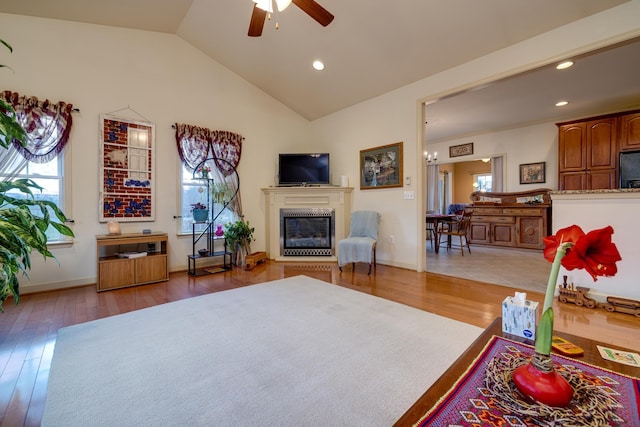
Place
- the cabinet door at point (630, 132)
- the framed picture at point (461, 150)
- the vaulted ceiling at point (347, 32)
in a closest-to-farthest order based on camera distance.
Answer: the vaulted ceiling at point (347, 32) < the cabinet door at point (630, 132) < the framed picture at point (461, 150)

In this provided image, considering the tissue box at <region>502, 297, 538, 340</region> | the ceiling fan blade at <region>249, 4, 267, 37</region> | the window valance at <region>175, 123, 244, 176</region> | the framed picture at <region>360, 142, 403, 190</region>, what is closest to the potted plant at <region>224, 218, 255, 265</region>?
the window valance at <region>175, 123, 244, 176</region>

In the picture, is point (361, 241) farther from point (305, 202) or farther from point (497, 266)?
point (497, 266)

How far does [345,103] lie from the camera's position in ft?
17.2

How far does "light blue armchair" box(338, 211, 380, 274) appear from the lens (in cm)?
413

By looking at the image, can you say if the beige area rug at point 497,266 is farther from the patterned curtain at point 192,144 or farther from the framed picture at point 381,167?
the patterned curtain at point 192,144

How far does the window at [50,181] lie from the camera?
335cm

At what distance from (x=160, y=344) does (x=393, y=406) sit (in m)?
1.70

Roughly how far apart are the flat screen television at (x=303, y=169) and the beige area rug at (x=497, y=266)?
258 cm

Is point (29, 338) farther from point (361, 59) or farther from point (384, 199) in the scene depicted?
point (361, 59)

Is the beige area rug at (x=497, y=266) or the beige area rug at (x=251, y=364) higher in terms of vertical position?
the beige area rug at (x=497, y=266)

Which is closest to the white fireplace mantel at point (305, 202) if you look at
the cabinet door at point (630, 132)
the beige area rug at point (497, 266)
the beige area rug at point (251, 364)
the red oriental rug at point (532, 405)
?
the beige area rug at point (497, 266)

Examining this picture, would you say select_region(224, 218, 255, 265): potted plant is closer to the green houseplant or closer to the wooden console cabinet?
the wooden console cabinet

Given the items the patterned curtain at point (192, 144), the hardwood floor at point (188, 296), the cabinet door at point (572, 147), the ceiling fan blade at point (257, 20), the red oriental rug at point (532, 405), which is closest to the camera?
the red oriental rug at point (532, 405)

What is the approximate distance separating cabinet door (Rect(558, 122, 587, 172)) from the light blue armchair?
4.20 m
